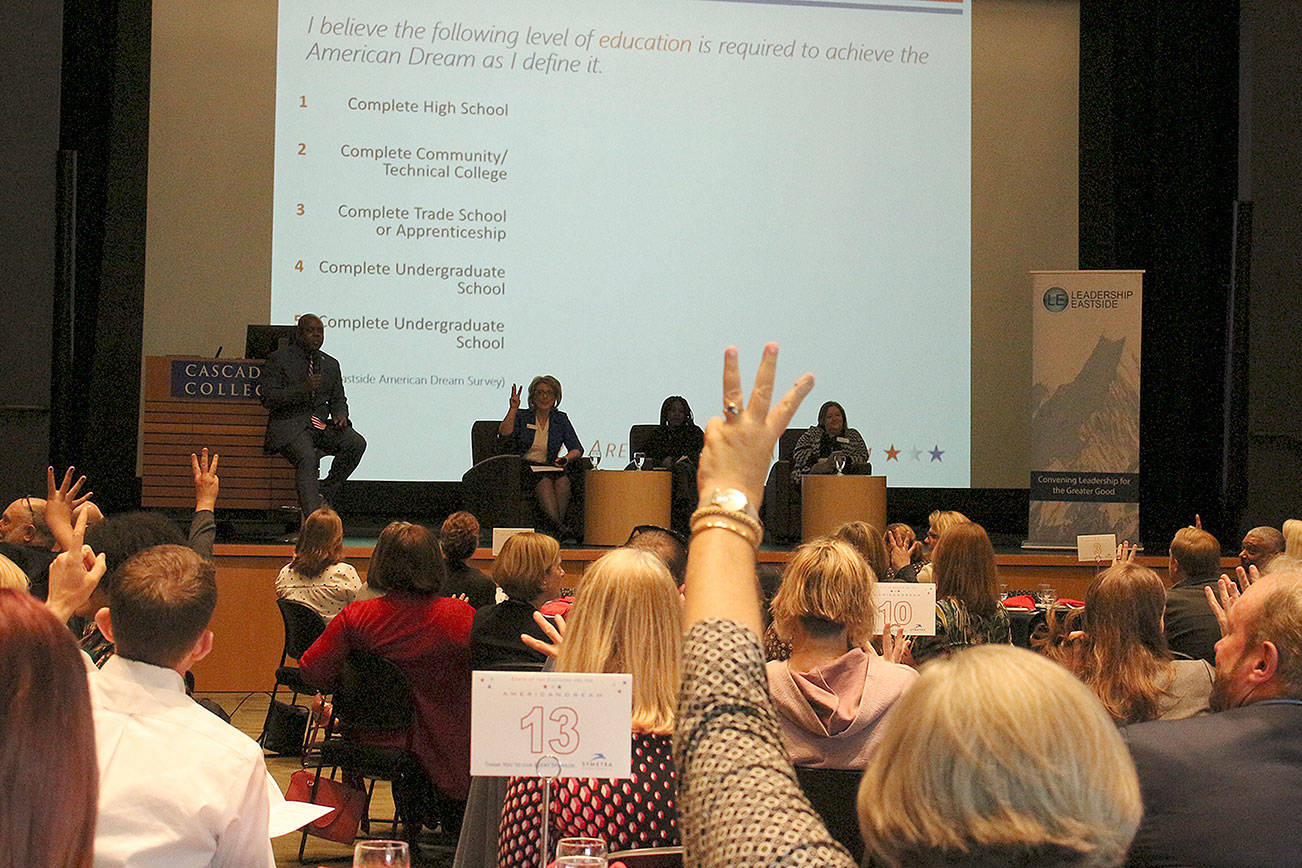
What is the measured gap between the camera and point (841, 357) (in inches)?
399

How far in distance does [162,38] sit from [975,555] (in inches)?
Answer: 316

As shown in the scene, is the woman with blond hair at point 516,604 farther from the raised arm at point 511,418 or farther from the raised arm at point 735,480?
the raised arm at point 511,418

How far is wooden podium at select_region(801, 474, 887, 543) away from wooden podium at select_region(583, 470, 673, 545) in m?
0.96

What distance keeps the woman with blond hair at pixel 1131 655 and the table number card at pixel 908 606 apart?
0.80 m

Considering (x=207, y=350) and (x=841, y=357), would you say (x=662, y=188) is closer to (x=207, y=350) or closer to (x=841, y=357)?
(x=841, y=357)

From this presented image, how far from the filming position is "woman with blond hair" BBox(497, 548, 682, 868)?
2.19 meters

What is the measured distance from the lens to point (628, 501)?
8.38 meters

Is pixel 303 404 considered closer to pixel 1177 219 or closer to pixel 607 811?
pixel 607 811

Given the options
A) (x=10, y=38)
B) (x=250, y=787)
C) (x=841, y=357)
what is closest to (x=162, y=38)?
(x=10, y=38)

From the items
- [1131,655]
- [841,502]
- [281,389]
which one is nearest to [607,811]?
[1131,655]

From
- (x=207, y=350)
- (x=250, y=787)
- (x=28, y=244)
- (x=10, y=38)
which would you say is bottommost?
(x=250, y=787)

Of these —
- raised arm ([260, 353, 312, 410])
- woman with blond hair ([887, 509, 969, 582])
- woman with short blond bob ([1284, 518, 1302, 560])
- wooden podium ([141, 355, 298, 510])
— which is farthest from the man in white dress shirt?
wooden podium ([141, 355, 298, 510])

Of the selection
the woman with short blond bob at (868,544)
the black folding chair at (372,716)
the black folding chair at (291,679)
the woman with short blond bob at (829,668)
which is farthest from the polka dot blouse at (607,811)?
the black folding chair at (291,679)

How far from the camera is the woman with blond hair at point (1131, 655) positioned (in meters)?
3.17
